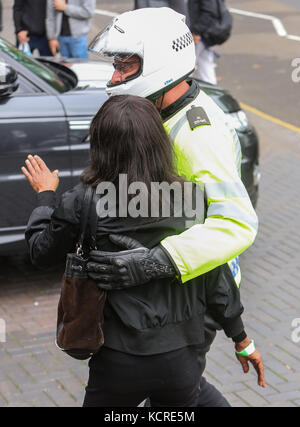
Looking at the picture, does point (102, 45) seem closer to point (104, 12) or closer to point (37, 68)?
point (37, 68)

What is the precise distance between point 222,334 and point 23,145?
1.77 m

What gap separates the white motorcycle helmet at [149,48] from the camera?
3.03 meters

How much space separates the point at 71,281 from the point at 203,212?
0.52m

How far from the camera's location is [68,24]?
345 inches

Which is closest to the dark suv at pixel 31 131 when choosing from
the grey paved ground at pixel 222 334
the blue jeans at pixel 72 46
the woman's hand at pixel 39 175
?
the grey paved ground at pixel 222 334

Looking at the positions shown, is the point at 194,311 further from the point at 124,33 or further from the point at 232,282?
the point at 124,33

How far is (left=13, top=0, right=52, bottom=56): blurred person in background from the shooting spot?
870cm

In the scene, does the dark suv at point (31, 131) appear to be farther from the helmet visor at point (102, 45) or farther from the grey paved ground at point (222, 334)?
the helmet visor at point (102, 45)

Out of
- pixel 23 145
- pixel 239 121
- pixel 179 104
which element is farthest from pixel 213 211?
pixel 239 121

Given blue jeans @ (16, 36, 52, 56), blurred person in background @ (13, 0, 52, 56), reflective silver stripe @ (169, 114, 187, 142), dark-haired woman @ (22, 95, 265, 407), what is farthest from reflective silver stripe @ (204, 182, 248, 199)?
blue jeans @ (16, 36, 52, 56)

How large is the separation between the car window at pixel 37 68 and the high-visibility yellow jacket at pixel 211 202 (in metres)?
2.91

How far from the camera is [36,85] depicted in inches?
219
